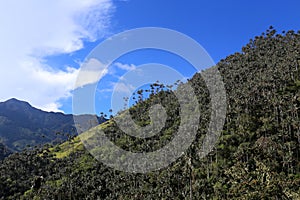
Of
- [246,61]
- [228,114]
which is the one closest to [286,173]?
[228,114]

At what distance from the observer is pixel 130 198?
92.1 m

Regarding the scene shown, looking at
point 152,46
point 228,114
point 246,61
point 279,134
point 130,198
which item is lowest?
point 130,198

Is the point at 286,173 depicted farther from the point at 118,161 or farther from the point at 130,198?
the point at 118,161

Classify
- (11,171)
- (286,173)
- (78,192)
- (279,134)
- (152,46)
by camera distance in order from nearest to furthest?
(152,46) → (286,173) → (279,134) → (78,192) → (11,171)

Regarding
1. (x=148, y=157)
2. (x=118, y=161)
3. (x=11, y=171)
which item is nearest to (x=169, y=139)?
(x=148, y=157)

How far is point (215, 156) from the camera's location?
10388 cm

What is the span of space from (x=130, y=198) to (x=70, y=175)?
126 ft

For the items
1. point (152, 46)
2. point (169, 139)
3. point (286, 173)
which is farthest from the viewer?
point (169, 139)

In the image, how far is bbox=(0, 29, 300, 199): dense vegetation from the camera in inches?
3479

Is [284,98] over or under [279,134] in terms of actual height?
over

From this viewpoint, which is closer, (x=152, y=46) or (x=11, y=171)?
(x=152, y=46)

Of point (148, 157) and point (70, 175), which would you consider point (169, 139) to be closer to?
point (148, 157)

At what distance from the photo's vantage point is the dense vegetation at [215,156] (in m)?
88.4

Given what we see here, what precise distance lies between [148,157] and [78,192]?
85.4 feet
